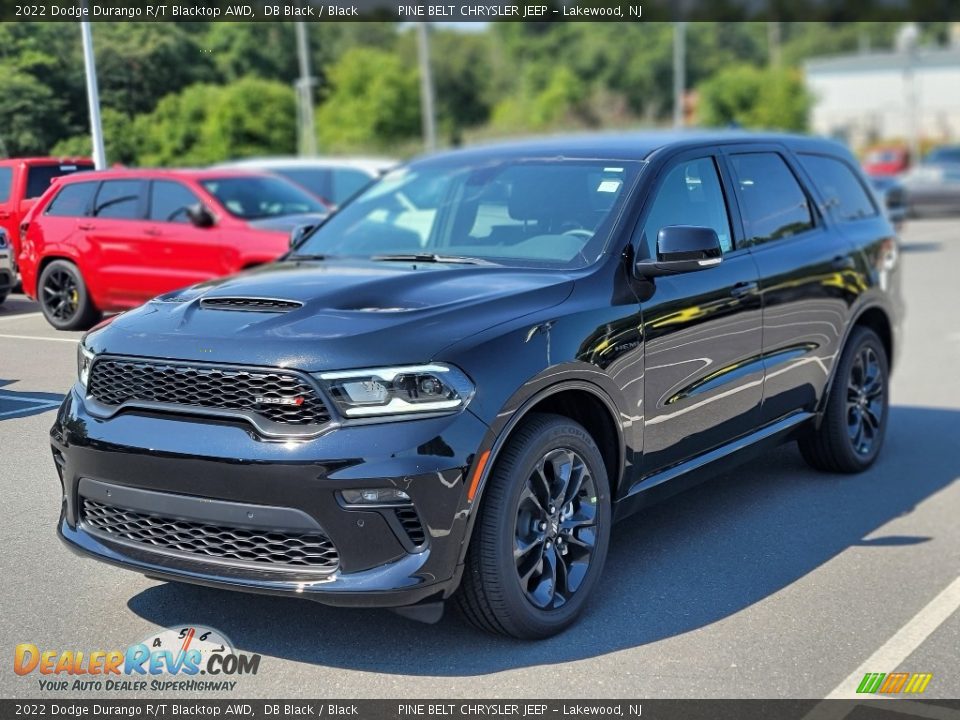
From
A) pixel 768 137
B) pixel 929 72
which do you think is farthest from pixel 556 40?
pixel 768 137

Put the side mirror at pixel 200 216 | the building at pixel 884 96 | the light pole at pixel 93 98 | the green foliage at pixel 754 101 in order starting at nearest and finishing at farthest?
1. the light pole at pixel 93 98
2. the side mirror at pixel 200 216
3. the green foliage at pixel 754 101
4. the building at pixel 884 96

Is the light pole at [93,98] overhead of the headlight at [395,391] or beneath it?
overhead

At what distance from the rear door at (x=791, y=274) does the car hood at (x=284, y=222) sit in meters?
2.85

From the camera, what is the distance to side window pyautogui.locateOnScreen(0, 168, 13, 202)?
5.22 metres

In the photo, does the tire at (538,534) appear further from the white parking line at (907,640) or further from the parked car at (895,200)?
the parked car at (895,200)

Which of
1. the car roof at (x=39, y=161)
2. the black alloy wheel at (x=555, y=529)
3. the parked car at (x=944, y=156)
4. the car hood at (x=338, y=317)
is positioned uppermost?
the car roof at (x=39, y=161)

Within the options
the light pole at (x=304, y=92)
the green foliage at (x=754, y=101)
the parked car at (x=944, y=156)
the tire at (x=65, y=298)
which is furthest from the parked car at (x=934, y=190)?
the tire at (x=65, y=298)

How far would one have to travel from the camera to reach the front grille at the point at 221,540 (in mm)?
3836

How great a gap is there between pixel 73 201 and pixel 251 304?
149cm

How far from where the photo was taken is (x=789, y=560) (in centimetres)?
532

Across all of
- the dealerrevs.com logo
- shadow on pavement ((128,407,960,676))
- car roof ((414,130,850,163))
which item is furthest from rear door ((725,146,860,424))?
Answer: the dealerrevs.com logo

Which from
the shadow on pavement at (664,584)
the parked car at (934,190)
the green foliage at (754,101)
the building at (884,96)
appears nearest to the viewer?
the shadow on pavement at (664,584)

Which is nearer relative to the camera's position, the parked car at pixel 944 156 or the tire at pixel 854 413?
the tire at pixel 854 413

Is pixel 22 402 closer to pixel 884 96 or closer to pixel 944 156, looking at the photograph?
pixel 944 156
